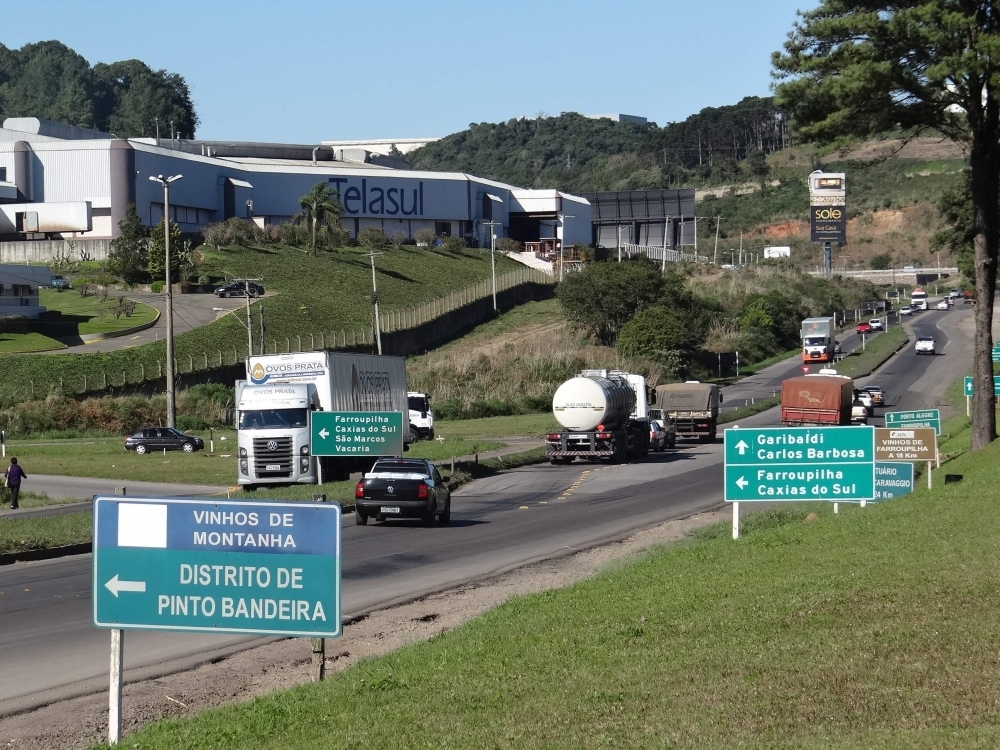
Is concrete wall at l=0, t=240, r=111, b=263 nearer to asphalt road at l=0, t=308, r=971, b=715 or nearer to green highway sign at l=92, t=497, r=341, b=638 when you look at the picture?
asphalt road at l=0, t=308, r=971, b=715

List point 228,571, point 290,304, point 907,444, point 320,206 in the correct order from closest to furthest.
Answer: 1. point 228,571
2. point 907,444
3. point 290,304
4. point 320,206

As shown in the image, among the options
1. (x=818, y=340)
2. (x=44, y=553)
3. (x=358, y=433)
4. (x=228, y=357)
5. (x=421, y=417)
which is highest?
(x=818, y=340)

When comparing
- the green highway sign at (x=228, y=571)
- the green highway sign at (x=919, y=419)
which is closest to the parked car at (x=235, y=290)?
the green highway sign at (x=919, y=419)

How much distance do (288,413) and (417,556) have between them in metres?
14.9

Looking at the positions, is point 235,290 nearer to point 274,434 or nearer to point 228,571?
point 274,434

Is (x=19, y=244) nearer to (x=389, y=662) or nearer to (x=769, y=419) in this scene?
(x=769, y=419)

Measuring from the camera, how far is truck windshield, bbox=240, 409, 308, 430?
38.2m

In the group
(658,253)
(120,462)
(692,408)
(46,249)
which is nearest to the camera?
(120,462)

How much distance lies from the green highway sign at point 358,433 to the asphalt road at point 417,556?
8.74ft

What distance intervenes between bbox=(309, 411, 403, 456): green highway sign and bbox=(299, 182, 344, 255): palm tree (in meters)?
80.0

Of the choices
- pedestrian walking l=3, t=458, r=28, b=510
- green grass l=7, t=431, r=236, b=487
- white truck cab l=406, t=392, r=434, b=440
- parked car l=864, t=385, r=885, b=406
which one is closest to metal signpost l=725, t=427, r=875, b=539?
pedestrian walking l=3, t=458, r=28, b=510

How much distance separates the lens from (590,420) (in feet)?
156

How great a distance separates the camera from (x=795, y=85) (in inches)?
1234

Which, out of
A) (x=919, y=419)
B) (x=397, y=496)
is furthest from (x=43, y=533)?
(x=919, y=419)
